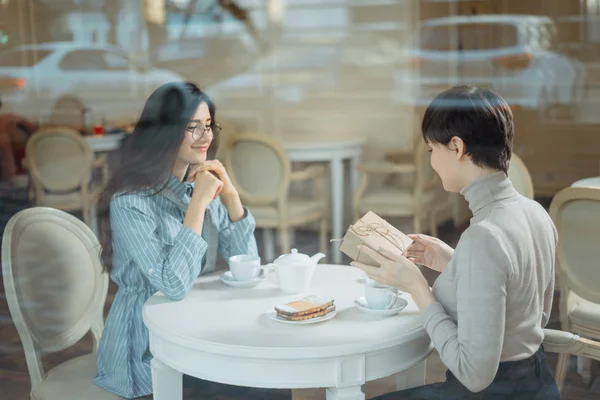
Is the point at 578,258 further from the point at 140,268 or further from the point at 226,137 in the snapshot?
the point at 226,137

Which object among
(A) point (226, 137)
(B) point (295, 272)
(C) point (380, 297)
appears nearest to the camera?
(C) point (380, 297)

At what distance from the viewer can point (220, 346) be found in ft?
3.87

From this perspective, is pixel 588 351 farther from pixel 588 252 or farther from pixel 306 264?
pixel 588 252

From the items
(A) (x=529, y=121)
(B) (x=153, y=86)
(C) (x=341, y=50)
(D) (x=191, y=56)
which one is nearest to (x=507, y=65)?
(A) (x=529, y=121)

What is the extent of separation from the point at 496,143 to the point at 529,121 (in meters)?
1.70

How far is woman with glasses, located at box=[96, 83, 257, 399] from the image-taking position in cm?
145

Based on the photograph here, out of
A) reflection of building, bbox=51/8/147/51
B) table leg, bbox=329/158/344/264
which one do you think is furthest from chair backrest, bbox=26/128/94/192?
table leg, bbox=329/158/344/264

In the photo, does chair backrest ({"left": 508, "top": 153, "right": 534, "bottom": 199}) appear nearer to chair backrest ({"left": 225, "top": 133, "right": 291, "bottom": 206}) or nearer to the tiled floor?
the tiled floor

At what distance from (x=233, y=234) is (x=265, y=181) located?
1497 mm

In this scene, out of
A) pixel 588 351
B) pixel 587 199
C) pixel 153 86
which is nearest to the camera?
pixel 588 351

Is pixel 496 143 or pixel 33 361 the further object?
pixel 33 361

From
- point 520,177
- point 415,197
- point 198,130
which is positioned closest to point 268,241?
point 415,197

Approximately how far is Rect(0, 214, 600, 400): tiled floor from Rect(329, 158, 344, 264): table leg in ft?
2.36

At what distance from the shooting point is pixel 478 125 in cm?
116
